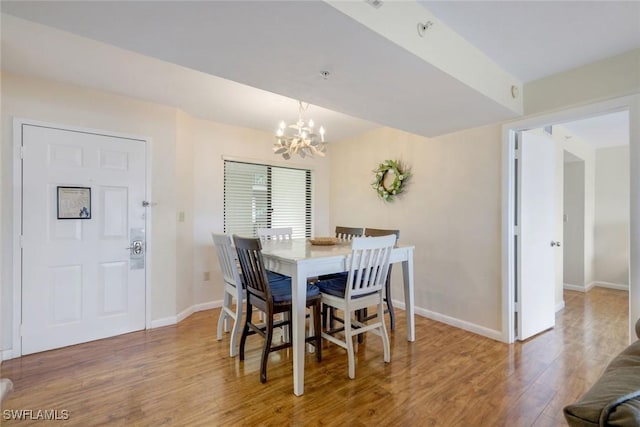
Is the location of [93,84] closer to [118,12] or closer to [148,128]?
[148,128]

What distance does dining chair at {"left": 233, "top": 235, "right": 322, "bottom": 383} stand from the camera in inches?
86.0

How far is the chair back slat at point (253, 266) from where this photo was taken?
2.15 meters

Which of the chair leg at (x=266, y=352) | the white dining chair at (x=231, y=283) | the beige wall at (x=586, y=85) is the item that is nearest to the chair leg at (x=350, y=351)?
the chair leg at (x=266, y=352)

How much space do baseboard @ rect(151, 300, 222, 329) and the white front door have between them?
0.15m

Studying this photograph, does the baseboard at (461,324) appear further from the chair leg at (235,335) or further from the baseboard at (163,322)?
the baseboard at (163,322)

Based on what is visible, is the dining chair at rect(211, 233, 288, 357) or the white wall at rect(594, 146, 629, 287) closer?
the dining chair at rect(211, 233, 288, 357)

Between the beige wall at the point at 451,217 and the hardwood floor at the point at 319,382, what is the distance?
1.40 feet

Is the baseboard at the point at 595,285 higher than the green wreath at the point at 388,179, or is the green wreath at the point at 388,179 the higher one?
the green wreath at the point at 388,179

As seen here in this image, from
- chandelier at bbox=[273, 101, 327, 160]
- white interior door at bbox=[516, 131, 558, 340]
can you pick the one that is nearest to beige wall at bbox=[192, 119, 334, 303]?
chandelier at bbox=[273, 101, 327, 160]

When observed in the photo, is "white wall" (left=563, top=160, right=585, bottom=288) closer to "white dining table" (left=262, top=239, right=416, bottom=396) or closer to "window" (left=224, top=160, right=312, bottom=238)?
"window" (left=224, top=160, right=312, bottom=238)

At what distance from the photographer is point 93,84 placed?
275cm

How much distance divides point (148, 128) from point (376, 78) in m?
2.52

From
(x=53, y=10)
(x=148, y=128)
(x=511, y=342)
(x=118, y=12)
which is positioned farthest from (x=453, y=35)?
(x=148, y=128)
